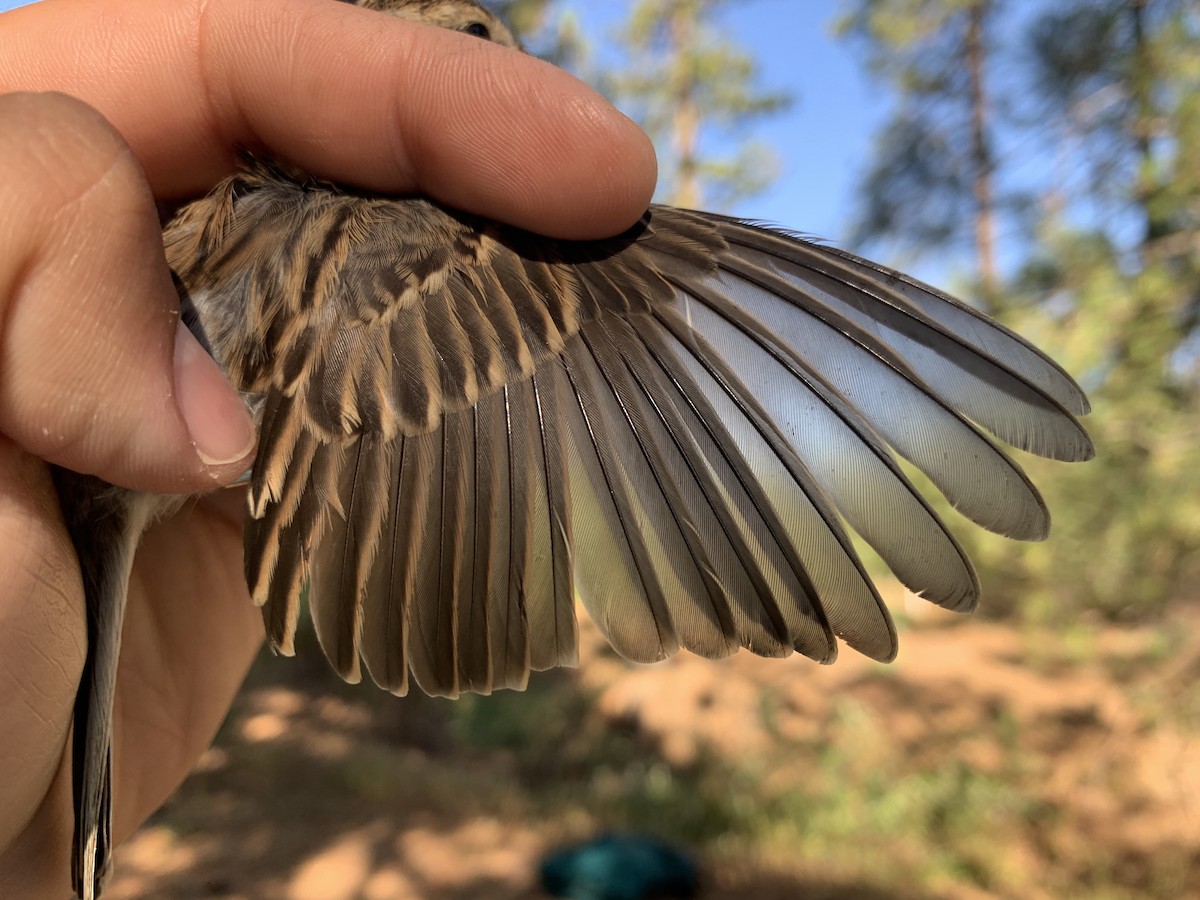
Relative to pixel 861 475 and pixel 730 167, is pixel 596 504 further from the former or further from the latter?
pixel 730 167

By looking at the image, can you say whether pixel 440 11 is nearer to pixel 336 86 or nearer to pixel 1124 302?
pixel 336 86

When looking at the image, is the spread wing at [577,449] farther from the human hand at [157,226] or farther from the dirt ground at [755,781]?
the dirt ground at [755,781]

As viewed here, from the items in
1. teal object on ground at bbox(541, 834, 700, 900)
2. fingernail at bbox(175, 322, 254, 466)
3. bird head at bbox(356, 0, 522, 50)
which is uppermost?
bird head at bbox(356, 0, 522, 50)

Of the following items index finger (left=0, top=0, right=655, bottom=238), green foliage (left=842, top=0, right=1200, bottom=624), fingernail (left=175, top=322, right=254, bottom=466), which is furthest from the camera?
green foliage (left=842, top=0, right=1200, bottom=624)

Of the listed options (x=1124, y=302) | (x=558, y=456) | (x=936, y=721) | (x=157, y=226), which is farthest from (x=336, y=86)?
(x=936, y=721)

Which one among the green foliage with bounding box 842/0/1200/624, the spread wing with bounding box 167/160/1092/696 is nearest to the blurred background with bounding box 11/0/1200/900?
the green foliage with bounding box 842/0/1200/624

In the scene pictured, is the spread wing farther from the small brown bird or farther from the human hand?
the human hand

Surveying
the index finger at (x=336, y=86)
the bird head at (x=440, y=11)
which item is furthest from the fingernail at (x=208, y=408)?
the bird head at (x=440, y=11)
